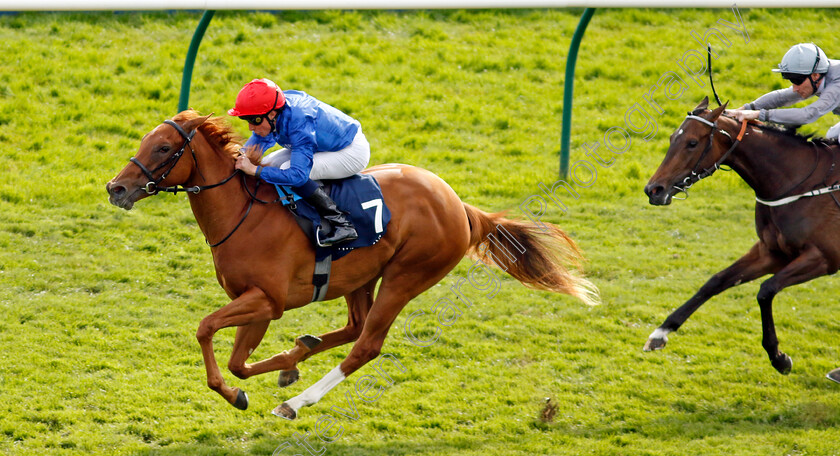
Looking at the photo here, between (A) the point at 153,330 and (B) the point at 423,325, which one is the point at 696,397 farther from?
(A) the point at 153,330

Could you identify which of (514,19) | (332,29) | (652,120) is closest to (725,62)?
(652,120)

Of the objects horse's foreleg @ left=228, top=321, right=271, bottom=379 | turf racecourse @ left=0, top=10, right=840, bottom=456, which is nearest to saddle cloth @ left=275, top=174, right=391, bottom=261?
horse's foreleg @ left=228, top=321, right=271, bottom=379

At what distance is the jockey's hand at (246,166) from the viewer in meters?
6.07

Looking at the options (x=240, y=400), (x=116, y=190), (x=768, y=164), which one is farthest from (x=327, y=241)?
(x=768, y=164)

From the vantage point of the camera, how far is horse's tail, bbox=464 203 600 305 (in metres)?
7.14

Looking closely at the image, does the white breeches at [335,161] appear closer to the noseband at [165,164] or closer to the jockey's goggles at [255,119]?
the jockey's goggles at [255,119]

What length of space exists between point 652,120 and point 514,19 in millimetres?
3170

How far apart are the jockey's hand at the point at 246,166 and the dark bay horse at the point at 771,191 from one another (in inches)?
102

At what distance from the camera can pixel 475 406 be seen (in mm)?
7652

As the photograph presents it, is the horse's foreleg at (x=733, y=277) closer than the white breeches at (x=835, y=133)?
Yes

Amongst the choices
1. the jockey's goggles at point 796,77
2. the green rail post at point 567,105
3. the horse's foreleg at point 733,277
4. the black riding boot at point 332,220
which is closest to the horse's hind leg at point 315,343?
the black riding boot at point 332,220

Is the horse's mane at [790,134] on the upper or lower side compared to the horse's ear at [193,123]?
lower

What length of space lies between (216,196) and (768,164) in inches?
147

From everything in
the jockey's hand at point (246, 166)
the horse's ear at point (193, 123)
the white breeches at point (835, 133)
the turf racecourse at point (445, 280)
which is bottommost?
the turf racecourse at point (445, 280)
